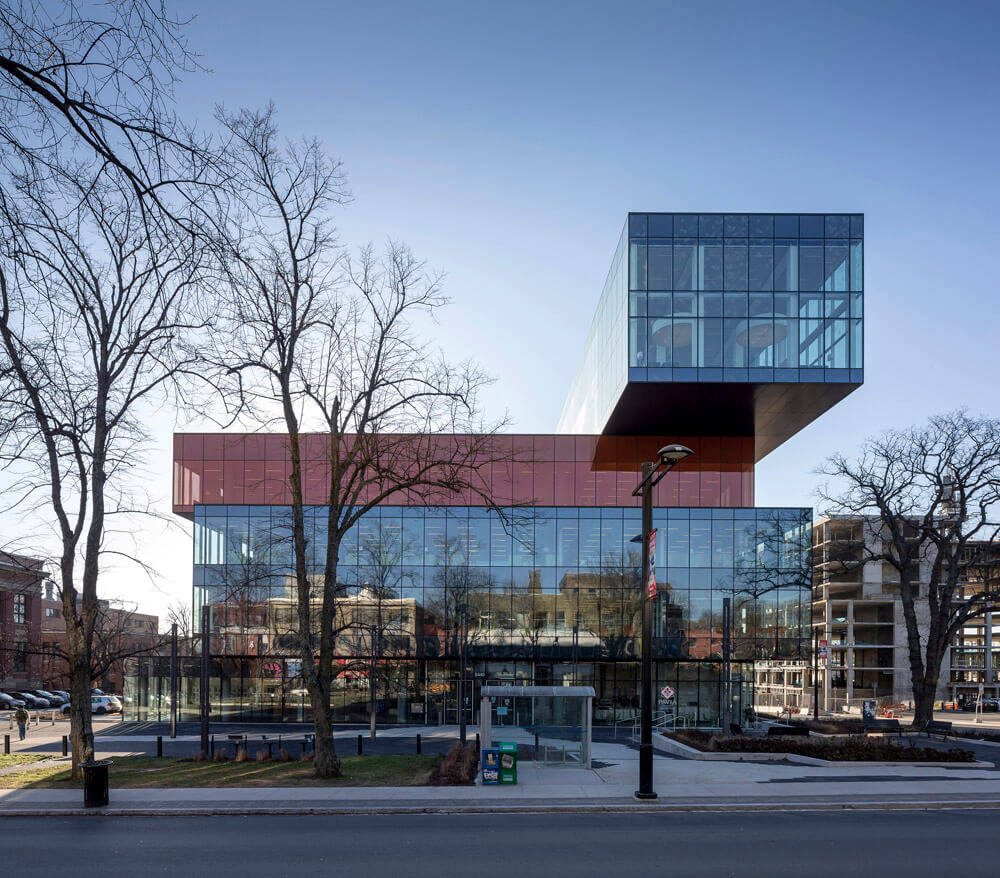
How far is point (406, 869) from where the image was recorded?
44.4 feet

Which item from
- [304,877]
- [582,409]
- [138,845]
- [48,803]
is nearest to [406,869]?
[304,877]

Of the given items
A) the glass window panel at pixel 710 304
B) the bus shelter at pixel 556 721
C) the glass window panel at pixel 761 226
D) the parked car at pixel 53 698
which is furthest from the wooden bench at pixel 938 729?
the parked car at pixel 53 698

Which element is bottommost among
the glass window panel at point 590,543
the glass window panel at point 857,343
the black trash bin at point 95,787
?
the black trash bin at point 95,787

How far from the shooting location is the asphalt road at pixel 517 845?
13.7 metres

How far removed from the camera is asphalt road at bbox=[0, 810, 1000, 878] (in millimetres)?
13656

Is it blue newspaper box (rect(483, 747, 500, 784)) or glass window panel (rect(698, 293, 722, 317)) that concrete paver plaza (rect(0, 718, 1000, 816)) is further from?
glass window panel (rect(698, 293, 722, 317))

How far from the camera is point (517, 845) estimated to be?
1551cm

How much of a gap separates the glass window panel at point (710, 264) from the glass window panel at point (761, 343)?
109 inches

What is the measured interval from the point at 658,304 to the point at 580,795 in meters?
29.6

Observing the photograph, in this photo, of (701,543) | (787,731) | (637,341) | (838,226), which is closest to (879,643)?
(701,543)

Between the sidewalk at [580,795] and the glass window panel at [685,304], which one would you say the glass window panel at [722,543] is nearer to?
the glass window panel at [685,304]

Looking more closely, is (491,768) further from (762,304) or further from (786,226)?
(786,226)

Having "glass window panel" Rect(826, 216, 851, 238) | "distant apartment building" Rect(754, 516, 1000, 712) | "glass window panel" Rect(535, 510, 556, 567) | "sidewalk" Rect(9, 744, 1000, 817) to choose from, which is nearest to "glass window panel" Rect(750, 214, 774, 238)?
"glass window panel" Rect(826, 216, 851, 238)

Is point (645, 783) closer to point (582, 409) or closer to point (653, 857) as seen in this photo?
point (653, 857)
